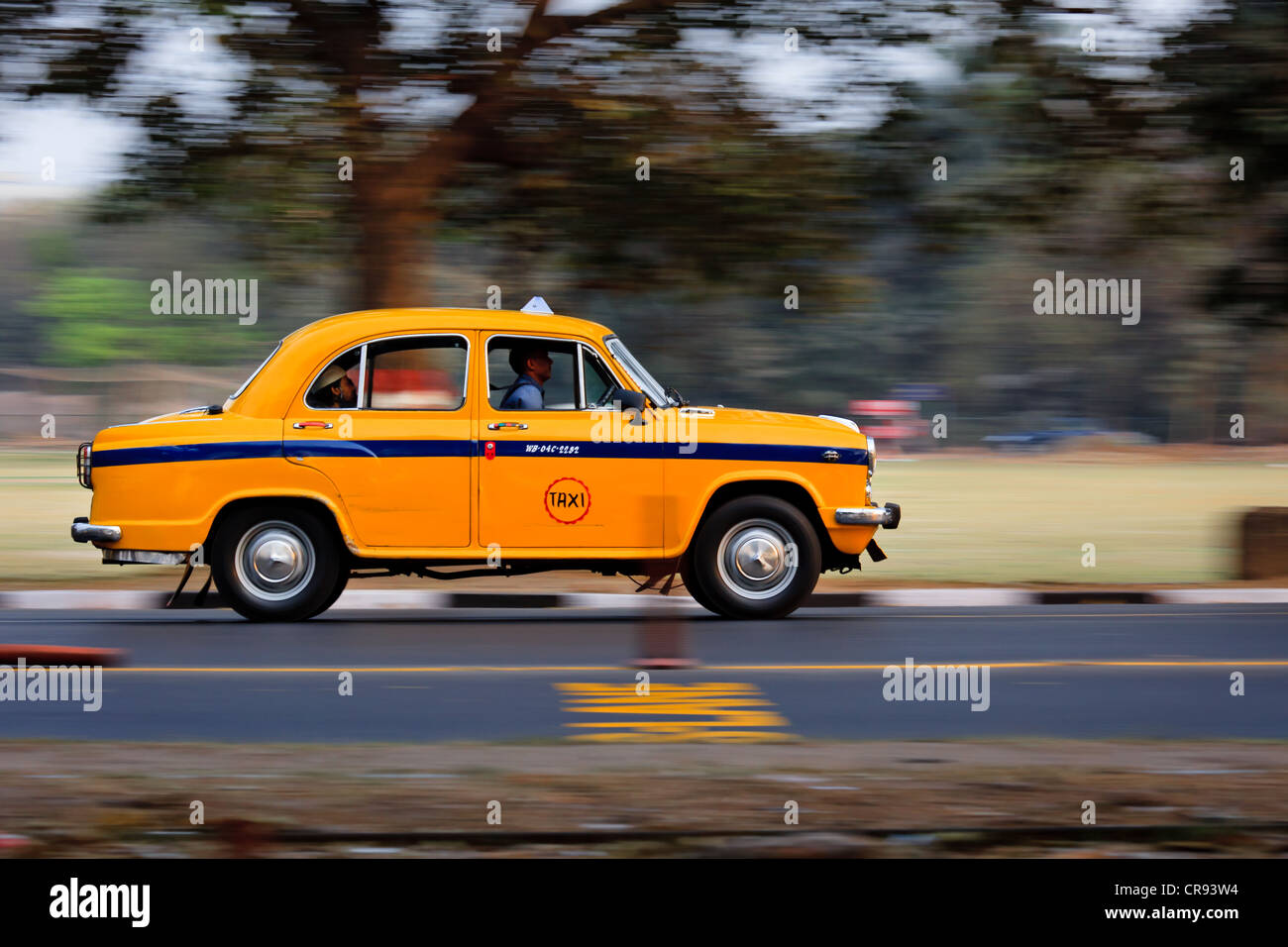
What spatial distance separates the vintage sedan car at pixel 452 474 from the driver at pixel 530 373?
0.05 ft

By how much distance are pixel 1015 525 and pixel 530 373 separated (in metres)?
13.6

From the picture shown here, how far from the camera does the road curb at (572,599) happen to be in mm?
12898

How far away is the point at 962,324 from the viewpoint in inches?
2923

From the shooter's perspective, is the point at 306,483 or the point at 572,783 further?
the point at 306,483

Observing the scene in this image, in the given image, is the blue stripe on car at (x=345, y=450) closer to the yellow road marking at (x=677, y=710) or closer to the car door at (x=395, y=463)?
the car door at (x=395, y=463)

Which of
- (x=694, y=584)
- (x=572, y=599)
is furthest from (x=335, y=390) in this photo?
(x=694, y=584)

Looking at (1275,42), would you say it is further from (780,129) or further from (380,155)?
(380,155)

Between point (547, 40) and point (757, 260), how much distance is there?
8.59ft

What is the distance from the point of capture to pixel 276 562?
11570mm

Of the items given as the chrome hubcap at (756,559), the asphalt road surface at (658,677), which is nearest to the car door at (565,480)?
the chrome hubcap at (756,559)

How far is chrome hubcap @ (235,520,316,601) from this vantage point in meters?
11.5

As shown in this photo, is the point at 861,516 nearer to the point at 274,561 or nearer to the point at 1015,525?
the point at 274,561

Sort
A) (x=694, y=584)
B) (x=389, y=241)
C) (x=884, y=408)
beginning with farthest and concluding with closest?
1. (x=884, y=408)
2. (x=389, y=241)
3. (x=694, y=584)
